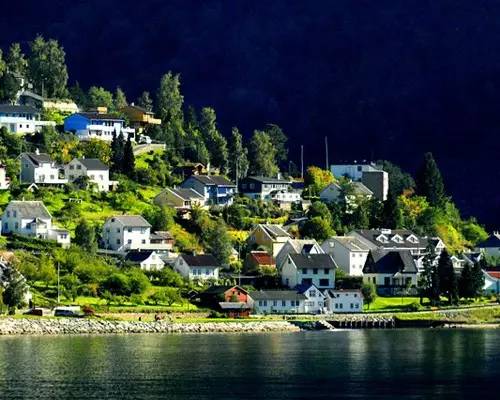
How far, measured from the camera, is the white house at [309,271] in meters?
114

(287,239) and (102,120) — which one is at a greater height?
(102,120)

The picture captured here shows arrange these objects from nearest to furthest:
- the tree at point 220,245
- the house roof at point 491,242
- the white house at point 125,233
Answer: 1. the white house at point 125,233
2. the tree at point 220,245
3. the house roof at point 491,242

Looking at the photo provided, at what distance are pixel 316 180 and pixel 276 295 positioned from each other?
3375 centimetres

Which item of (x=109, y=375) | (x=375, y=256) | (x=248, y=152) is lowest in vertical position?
(x=109, y=375)

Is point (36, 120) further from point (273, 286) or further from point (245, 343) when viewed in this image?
point (245, 343)

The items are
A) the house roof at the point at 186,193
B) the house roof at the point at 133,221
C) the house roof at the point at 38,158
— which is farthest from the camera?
the house roof at the point at 186,193

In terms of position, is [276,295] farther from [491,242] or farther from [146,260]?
[491,242]

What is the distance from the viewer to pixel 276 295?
109438mm

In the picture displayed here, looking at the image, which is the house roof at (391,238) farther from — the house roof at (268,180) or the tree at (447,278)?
the house roof at (268,180)

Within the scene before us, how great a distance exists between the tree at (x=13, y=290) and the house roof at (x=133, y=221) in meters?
17.8

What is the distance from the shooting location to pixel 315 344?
90.1 metres

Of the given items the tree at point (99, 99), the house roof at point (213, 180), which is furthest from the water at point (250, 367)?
the tree at point (99, 99)

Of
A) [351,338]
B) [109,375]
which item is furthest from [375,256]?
[109,375]

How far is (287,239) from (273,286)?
7.31 metres
